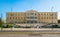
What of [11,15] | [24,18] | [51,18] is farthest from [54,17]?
[11,15]

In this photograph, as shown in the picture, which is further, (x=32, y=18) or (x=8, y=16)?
(x=32, y=18)

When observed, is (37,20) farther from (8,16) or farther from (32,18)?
(8,16)

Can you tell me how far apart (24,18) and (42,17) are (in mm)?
8618

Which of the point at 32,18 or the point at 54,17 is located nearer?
the point at 54,17

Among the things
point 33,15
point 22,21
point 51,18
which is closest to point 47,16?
point 51,18

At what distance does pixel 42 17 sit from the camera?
67812 millimetres

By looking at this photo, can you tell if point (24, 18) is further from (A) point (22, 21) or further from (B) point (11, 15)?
(B) point (11, 15)

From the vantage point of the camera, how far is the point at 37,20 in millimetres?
68562

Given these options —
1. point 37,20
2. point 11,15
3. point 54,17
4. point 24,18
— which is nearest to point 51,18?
point 54,17

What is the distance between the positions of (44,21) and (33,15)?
21.6ft

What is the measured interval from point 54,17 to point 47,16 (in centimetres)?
329

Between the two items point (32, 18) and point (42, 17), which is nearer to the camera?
point (42, 17)

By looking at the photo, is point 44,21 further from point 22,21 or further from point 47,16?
point 22,21

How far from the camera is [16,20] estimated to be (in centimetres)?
6831
